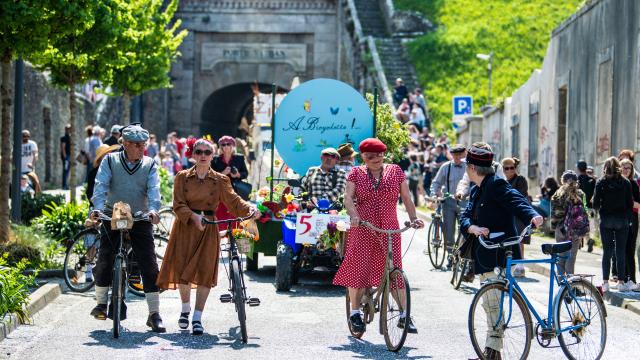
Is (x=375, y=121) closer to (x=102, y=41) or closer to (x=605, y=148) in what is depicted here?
(x=102, y=41)

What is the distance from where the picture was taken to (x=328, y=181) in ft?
48.3

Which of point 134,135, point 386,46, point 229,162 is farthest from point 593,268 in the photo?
point 386,46

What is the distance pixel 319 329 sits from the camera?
11.6 metres

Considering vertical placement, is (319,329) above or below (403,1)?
below

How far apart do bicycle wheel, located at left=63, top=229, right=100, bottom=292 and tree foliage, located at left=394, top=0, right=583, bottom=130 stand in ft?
93.6

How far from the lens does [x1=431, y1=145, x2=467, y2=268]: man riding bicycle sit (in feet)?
56.5

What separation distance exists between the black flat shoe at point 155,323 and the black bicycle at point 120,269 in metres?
0.27

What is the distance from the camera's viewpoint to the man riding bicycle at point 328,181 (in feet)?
48.1

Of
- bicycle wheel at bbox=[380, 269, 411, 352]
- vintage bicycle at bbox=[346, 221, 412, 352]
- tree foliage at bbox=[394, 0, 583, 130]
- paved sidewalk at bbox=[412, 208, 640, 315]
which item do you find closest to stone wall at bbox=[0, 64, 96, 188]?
tree foliage at bbox=[394, 0, 583, 130]

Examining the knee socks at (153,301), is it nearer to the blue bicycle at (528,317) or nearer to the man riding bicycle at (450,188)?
the blue bicycle at (528,317)

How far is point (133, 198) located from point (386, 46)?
122 ft

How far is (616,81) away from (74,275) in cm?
1165

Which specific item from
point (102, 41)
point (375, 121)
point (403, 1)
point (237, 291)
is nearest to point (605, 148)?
point (375, 121)

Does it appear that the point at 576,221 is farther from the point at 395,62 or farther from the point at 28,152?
the point at 395,62
